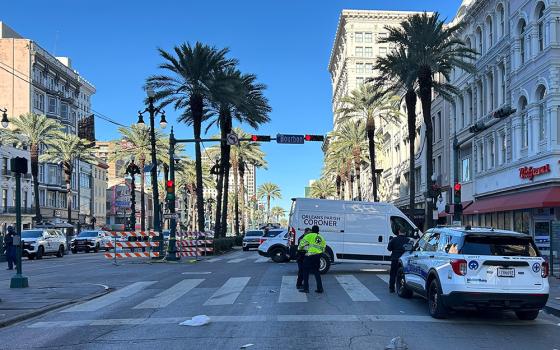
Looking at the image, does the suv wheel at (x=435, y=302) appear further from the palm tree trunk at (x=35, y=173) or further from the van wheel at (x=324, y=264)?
the palm tree trunk at (x=35, y=173)

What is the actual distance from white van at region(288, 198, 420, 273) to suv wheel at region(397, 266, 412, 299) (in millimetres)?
6173

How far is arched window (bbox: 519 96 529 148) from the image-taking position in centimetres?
3111

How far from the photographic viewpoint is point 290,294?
13836 mm

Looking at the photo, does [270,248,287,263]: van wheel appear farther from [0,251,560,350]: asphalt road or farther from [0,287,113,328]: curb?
[0,287,113,328]: curb

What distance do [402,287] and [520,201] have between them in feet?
64.0

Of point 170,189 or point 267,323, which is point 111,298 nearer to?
point 267,323

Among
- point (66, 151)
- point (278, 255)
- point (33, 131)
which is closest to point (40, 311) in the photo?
point (278, 255)

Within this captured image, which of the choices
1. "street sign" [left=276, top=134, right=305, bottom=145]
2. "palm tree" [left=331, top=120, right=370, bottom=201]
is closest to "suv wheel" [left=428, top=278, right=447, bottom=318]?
"street sign" [left=276, top=134, right=305, bottom=145]

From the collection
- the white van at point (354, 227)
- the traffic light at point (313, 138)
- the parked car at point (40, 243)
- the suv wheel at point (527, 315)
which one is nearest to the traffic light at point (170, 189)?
the traffic light at point (313, 138)

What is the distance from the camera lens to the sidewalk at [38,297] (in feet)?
37.1

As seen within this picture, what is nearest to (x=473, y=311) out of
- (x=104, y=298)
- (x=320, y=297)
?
(x=320, y=297)

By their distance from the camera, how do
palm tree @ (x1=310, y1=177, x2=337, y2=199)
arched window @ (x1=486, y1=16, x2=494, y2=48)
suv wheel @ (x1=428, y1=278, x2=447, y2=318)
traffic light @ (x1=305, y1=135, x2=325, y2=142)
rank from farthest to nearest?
palm tree @ (x1=310, y1=177, x2=337, y2=199), arched window @ (x1=486, y1=16, x2=494, y2=48), traffic light @ (x1=305, y1=135, x2=325, y2=142), suv wheel @ (x1=428, y1=278, x2=447, y2=318)

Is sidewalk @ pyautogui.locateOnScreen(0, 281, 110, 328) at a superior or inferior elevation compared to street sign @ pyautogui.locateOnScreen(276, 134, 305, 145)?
inferior

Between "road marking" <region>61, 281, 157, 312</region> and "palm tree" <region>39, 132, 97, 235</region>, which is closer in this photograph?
"road marking" <region>61, 281, 157, 312</region>
